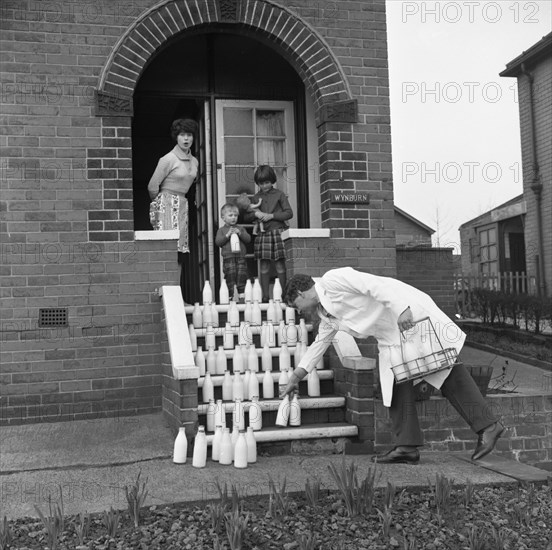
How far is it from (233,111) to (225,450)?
205 inches

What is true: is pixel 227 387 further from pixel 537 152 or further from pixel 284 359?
pixel 537 152

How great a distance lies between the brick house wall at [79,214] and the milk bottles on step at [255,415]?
5.45ft

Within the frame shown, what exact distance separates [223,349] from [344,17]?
4.25m

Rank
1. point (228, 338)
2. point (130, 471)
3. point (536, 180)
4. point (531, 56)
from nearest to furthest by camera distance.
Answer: point (130, 471), point (228, 338), point (531, 56), point (536, 180)

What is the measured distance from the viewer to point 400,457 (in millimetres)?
5902

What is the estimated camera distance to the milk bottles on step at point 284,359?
703 centimetres

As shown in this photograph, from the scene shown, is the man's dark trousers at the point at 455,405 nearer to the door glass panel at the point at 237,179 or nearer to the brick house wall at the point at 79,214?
the brick house wall at the point at 79,214

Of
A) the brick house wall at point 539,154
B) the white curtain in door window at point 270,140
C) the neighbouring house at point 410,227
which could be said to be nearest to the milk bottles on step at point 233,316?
the white curtain in door window at point 270,140

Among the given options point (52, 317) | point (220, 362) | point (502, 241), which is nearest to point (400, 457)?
point (220, 362)

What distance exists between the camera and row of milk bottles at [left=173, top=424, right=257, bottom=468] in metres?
5.76

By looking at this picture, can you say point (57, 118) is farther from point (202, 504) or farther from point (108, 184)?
point (202, 504)

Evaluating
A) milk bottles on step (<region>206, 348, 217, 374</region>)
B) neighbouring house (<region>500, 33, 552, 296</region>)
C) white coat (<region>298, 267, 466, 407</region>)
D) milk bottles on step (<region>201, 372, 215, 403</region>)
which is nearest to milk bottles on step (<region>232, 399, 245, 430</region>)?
milk bottles on step (<region>201, 372, 215, 403</region>)

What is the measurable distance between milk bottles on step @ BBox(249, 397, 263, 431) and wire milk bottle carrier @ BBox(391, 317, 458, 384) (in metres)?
1.25

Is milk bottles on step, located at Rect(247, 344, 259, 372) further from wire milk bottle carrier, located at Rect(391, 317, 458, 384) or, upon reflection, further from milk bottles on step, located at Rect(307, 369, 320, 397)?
wire milk bottle carrier, located at Rect(391, 317, 458, 384)
